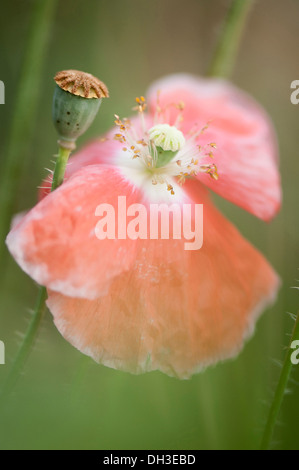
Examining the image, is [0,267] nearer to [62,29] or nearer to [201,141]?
[201,141]

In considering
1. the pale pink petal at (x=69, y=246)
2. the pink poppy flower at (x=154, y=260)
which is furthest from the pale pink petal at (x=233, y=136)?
the pale pink petal at (x=69, y=246)

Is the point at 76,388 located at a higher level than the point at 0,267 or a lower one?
lower

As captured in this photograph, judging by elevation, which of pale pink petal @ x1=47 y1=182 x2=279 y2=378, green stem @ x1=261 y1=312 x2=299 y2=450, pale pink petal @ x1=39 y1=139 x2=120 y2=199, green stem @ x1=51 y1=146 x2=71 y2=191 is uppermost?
pale pink petal @ x1=39 y1=139 x2=120 y2=199

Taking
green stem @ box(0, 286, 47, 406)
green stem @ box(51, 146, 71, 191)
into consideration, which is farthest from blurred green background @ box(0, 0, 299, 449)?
green stem @ box(51, 146, 71, 191)

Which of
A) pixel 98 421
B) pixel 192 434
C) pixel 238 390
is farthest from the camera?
pixel 238 390

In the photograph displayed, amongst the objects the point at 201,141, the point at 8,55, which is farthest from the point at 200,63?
the point at 201,141

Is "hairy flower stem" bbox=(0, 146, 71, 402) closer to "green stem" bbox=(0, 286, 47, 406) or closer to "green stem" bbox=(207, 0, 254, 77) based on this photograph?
"green stem" bbox=(0, 286, 47, 406)

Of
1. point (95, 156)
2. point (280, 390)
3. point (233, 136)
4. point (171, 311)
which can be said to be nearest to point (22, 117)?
point (95, 156)
